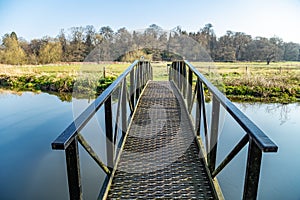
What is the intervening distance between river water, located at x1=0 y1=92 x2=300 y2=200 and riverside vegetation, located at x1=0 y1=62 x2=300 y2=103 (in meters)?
2.27

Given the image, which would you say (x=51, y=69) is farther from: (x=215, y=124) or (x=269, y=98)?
(x=215, y=124)

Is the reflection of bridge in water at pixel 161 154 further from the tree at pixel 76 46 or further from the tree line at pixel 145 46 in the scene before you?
the tree at pixel 76 46

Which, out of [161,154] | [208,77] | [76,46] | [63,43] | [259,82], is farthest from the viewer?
[63,43]

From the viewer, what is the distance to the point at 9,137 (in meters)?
5.87

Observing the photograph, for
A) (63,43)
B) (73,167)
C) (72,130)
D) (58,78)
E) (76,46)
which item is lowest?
(58,78)

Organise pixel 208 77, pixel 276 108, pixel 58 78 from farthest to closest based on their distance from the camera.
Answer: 1. pixel 58 78
2. pixel 208 77
3. pixel 276 108

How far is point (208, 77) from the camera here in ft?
30.8

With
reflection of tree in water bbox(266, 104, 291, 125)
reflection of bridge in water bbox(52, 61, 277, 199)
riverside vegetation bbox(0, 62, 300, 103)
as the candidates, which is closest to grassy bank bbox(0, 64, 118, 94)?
riverside vegetation bbox(0, 62, 300, 103)

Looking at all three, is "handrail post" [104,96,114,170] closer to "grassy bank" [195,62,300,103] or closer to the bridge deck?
the bridge deck

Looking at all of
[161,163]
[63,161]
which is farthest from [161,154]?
[63,161]

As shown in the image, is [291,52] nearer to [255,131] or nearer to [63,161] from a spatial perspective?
[63,161]

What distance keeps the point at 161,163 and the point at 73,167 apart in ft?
3.36

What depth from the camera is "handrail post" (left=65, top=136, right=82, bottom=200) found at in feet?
3.73

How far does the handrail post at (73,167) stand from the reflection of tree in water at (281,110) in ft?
22.3
